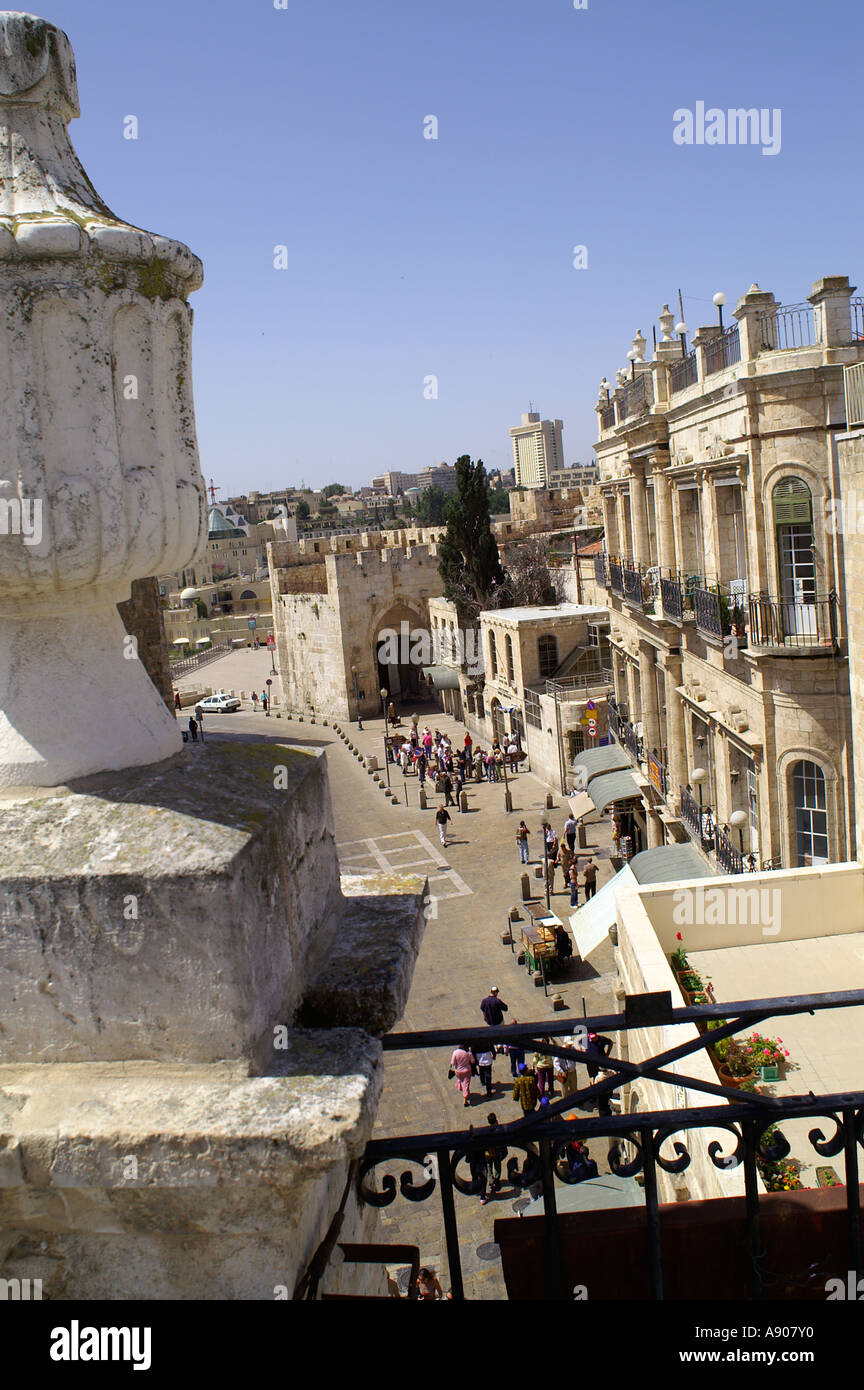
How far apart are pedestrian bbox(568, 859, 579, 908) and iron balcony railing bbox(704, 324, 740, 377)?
10586 mm

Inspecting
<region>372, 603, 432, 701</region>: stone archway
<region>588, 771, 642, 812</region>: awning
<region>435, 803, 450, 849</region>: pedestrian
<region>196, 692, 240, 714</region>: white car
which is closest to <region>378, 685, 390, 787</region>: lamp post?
<region>372, 603, 432, 701</region>: stone archway

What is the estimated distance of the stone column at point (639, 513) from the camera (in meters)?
20.6

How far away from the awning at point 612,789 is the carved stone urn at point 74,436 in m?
20.0

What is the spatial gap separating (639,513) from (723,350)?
644cm

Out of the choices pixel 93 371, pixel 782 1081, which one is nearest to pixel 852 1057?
pixel 782 1081

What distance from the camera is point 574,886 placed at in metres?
21.2

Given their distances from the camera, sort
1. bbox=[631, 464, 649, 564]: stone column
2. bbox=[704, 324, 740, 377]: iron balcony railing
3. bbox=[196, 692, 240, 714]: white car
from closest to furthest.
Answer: bbox=[704, 324, 740, 377]: iron balcony railing < bbox=[631, 464, 649, 564]: stone column < bbox=[196, 692, 240, 714]: white car

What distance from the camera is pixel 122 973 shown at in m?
2.15

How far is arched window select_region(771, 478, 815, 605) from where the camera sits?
12.8m

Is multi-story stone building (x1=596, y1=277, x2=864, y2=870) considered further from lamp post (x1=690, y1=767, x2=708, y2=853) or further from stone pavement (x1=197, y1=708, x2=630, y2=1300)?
stone pavement (x1=197, y1=708, x2=630, y2=1300)

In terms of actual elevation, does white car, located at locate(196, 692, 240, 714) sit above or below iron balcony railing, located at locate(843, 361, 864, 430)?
below

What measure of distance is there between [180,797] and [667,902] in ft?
29.8
